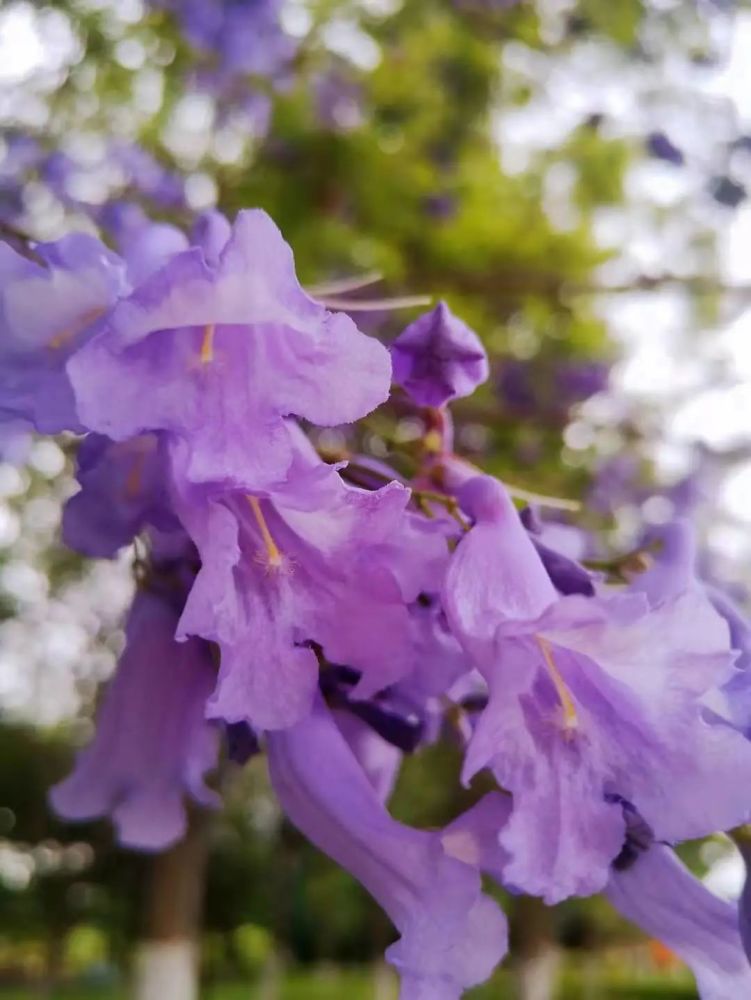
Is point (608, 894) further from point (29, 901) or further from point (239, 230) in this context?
point (29, 901)

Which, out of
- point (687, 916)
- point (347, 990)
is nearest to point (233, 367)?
point (687, 916)

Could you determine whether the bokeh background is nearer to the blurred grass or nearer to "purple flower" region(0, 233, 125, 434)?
"purple flower" region(0, 233, 125, 434)

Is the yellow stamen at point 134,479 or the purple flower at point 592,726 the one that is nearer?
the purple flower at point 592,726

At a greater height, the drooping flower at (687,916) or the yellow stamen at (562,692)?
the yellow stamen at (562,692)

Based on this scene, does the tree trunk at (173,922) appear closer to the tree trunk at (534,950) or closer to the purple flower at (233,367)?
→ the purple flower at (233,367)

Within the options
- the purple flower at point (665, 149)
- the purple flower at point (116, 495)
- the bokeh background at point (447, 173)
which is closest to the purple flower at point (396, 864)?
the purple flower at point (116, 495)

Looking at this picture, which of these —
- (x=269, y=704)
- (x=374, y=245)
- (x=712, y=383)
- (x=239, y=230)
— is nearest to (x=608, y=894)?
(x=269, y=704)

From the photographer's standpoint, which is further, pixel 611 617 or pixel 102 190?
pixel 102 190

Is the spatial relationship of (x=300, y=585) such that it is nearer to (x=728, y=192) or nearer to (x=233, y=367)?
A: (x=233, y=367)
